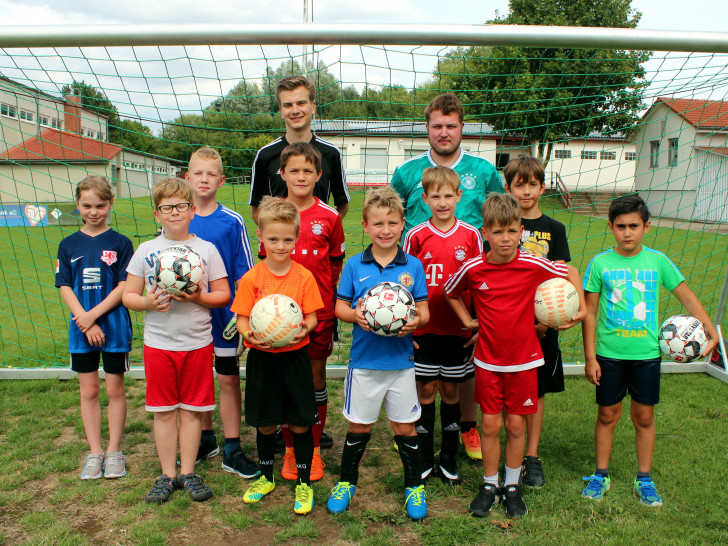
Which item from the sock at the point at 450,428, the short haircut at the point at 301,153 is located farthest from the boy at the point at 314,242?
the sock at the point at 450,428

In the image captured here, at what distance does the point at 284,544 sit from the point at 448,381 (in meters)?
1.34

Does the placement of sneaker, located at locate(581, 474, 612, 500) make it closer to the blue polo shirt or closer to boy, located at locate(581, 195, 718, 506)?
boy, located at locate(581, 195, 718, 506)

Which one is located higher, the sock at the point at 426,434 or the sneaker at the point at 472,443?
the sock at the point at 426,434

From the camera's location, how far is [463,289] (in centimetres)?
303

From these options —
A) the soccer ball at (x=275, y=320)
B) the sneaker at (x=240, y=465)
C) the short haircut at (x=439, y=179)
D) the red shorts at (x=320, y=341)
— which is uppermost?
the short haircut at (x=439, y=179)

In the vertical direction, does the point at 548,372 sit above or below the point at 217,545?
above

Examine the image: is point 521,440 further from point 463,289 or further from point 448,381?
point 463,289

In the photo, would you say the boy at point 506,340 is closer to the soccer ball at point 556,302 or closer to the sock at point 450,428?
the soccer ball at point 556,302

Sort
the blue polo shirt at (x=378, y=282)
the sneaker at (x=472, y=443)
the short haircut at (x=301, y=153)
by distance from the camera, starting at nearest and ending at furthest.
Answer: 1. the blue polo shirt at (x=378, y=282)
2. the short haircut at (x=301, y=153)
3. the sneaker at (x=472, y=443)

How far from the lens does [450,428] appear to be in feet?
11.0

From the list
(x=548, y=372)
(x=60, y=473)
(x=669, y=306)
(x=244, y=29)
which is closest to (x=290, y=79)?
(x=244, y=29)

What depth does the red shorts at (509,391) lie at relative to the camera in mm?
2881

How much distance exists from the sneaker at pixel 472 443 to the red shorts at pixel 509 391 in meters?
0.82

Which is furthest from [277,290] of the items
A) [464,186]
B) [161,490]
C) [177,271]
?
[464,186]
